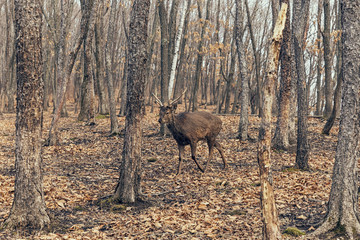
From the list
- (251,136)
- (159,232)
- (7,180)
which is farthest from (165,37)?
(159,232)

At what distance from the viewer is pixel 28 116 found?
5961 millimetres

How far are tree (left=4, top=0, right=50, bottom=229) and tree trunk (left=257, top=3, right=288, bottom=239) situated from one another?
3.92 metres

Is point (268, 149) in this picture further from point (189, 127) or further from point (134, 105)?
point (189, 127)

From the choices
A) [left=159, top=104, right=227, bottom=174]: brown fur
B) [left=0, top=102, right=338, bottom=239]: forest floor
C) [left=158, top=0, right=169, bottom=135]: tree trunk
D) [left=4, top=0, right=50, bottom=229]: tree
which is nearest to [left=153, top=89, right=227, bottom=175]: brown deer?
[left=159, top=104, right=227, bottom=174]: brown fur

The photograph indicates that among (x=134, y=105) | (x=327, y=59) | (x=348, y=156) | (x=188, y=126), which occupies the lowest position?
(x=348, y=156)

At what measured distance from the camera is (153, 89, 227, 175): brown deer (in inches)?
418

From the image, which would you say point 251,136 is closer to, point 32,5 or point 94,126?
point 94,126

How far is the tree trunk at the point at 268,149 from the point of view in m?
4.92

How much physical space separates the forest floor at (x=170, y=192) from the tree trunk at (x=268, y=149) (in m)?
1.05

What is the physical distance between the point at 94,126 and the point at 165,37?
21.1ft

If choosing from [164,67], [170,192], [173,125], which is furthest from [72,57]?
[170,192]

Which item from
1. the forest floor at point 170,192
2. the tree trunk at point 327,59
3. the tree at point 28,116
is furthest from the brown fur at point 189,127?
the tree trunk at point 327,59

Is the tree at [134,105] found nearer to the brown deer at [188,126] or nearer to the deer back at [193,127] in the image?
the brown deer at [188,126]

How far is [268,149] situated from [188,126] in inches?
246
